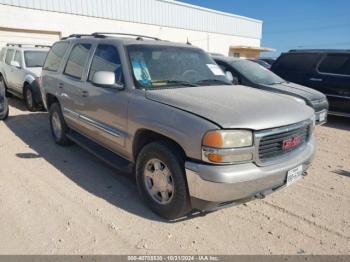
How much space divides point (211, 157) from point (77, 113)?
9.15ft

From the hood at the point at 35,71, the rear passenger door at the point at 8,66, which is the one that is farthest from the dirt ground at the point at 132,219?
the rear passenger door at the point at 8,66

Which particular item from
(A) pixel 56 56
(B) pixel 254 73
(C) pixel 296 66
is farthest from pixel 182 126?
(C) pixel 296 66

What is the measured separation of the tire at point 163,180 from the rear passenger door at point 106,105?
529 millimetres

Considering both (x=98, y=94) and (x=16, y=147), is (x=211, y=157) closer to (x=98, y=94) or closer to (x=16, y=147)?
(x=98, y=94)

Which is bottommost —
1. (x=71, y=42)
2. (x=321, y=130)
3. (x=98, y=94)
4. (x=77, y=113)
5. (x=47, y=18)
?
(x=321, y=130)

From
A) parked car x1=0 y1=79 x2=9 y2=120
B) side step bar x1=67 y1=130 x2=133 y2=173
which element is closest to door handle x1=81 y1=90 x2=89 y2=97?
side step bar x1=67 y1=130 x2=133 y2=173

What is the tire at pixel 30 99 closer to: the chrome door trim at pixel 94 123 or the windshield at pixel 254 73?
the chrome door trim at pixel 94 123

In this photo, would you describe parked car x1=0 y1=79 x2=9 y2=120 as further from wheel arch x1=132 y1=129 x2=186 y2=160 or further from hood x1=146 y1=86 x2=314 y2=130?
hood x1=146 y1=86 x2=314 y2=130

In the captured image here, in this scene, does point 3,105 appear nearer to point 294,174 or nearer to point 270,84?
point 270,84

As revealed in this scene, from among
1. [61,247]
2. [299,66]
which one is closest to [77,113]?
[61,247]

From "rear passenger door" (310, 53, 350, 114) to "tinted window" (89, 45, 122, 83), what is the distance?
20.6 ft

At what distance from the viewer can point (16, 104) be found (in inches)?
384

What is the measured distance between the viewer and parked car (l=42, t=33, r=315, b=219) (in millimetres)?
2754

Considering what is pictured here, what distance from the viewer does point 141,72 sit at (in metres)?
3.68
